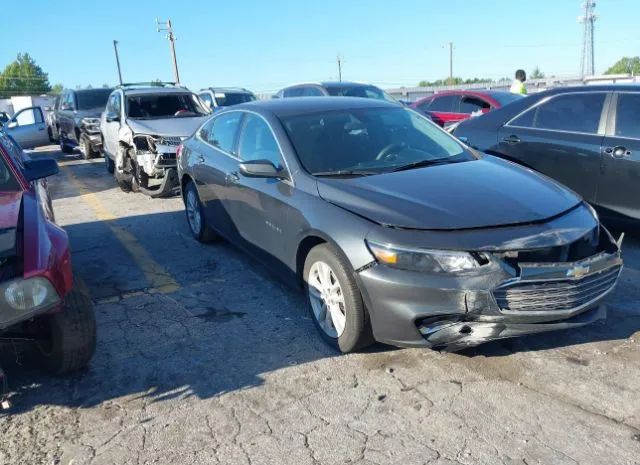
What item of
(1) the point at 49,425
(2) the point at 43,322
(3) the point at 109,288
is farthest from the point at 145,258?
(1) the point at 49,425

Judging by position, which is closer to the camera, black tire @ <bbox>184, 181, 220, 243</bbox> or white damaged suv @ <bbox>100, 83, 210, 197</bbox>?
black tire @ <bbox>184, 181, 220, 243</bbox>

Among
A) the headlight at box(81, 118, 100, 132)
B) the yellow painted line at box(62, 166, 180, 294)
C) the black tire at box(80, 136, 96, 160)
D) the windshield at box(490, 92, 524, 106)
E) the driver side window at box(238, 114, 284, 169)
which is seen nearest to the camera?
the driver side window at box(238, 114, 284, 169)

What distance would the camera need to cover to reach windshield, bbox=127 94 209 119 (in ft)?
32.5

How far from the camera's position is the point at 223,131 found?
5.53 metres

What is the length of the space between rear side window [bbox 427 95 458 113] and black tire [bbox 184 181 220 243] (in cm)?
721

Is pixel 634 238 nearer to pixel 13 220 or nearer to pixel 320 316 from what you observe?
pixel 320 316

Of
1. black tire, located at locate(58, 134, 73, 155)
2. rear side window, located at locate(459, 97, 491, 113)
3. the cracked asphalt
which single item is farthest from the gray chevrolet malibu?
black tire, located at locate(58, 134, 73, 155)

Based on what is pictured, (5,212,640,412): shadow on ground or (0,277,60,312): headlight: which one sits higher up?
(0,277,60,312): headlight

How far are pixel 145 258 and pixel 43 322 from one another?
2642mm

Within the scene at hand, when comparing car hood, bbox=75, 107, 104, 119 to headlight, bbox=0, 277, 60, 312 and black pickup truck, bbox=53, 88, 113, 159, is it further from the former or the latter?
headlight, bbox=0, 277, 60, 312

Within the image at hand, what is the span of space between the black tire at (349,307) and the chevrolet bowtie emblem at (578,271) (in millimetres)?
1177

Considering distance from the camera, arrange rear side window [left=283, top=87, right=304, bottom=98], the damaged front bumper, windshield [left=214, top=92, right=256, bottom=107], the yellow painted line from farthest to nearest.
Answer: windshield [left=214, top=92, right=256, bottom=107] → rear side window [left=283, top=87, right=304, bottom=98] → the yellow painted line → the damaged front bumper

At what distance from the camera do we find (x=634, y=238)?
5.79 metres

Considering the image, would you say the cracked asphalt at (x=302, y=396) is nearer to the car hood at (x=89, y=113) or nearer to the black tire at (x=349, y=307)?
the black tire at (x=349, y=307)
